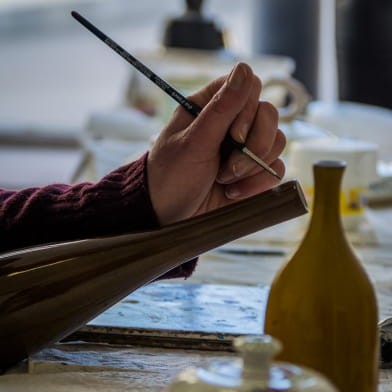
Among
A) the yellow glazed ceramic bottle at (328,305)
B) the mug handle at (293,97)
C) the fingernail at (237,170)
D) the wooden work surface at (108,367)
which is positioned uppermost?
the mug handle at (293,97)

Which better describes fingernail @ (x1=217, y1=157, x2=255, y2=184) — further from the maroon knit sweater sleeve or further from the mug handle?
the mug handle

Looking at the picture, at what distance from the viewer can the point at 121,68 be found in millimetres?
6957

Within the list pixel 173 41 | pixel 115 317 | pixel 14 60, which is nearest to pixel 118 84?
pixel 14 60

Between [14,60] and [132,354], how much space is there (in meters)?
6.64

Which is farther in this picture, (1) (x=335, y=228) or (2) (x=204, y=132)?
(2) (x=204, y=132)

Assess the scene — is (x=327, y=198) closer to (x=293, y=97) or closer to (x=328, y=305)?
(x=328, y=305)

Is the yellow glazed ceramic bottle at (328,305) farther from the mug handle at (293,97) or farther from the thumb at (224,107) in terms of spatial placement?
the mug handle at (293,97)

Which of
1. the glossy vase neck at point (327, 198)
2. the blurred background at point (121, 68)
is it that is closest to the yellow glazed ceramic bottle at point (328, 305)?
the glossy vase neck at point (327, 198)

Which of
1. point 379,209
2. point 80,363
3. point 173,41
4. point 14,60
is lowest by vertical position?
point 80,363

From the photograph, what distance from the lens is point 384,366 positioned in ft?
2.22

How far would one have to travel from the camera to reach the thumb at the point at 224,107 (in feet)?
2.32

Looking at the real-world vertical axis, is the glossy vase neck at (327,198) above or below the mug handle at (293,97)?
below

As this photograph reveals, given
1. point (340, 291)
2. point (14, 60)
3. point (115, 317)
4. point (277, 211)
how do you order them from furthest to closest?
point (14, 60) < point (115, 317) < point (277, 211) < point (340, 291)

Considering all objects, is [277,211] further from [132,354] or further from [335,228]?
[132,354]
